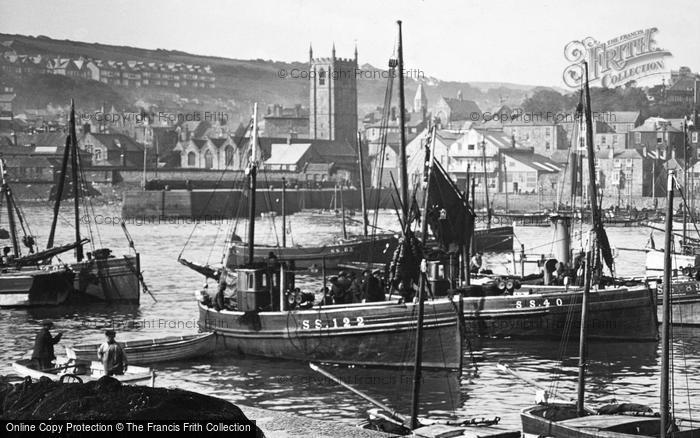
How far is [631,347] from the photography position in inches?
1369

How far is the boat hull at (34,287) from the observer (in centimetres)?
4531

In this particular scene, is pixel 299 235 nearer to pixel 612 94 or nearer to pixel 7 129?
pixel 612 94

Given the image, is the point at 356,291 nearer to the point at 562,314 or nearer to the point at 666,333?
the point at 562,314

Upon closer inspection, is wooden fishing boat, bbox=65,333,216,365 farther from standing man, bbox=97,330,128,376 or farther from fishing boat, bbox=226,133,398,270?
fishing boat, bbox=226,133,398,270

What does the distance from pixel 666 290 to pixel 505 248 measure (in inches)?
2367

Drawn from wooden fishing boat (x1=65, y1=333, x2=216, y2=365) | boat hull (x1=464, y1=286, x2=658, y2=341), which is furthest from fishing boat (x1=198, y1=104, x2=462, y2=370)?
boat hull (x1=464, y1=286, x2=658, y2=341)

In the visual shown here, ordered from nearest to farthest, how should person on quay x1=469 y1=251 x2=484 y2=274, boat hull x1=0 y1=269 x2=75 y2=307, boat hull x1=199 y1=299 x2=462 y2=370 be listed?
boat hull x1=199 y1=299 x2=462 y2=370 < person on quay x1=469 y1=251 x2=484 y2=274 < boat hull x1=0 y1=269 x2=75 y2=307

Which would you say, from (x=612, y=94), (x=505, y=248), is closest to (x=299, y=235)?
(x=505, y=248)

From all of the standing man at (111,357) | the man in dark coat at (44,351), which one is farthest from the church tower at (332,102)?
the standing man at (111,357)

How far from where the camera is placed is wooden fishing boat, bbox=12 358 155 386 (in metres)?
23.6

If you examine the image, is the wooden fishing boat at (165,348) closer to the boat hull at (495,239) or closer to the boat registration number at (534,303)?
the boat registration number at (534,303)

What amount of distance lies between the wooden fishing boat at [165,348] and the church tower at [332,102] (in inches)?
5657

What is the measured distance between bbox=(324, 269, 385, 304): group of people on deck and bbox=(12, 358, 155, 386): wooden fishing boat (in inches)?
315

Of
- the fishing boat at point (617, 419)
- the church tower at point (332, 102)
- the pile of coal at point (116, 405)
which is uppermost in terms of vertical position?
the church tower at point (332, 102)
